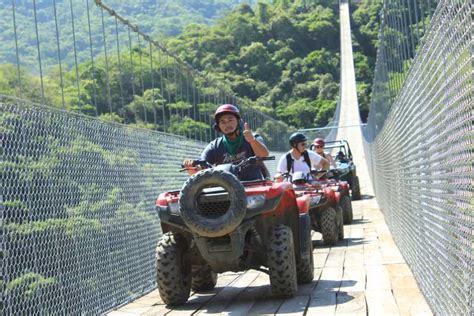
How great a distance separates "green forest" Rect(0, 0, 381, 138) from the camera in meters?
7.40

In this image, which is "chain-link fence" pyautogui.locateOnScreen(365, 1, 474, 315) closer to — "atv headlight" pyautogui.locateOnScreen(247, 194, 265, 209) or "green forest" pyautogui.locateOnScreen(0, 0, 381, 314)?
"atv headlight" pyautogui.locateOnScreen(247, 194, 265, 209)

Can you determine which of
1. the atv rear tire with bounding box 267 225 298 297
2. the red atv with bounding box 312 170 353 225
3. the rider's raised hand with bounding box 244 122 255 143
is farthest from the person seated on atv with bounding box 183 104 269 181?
the red atv with bounding box 312 170 353 225

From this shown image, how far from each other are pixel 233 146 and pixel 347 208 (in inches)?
278

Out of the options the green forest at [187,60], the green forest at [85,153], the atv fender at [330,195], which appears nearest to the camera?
the green forest at [85,153]

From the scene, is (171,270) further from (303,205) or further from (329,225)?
(329,225)

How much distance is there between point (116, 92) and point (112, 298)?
2.61 meters

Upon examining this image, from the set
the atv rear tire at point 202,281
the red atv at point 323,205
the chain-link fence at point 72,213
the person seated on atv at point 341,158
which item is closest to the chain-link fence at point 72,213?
the chain-link fence at point 72,213

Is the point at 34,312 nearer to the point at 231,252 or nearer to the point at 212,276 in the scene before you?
the point at 231,252

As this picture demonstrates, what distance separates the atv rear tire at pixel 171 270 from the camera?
6.74 metres

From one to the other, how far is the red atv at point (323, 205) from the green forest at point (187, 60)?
6.44 ft

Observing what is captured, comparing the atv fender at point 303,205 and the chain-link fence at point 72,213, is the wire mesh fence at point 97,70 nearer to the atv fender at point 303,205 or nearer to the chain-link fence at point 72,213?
the chain-link fence at point 72,213

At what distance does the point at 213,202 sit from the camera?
6461mm

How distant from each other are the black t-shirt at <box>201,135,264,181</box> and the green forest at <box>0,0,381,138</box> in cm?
125

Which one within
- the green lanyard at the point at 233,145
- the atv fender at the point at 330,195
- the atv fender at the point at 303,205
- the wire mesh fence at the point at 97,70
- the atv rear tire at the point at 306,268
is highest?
the wire mesh fence at the point at 97,70
